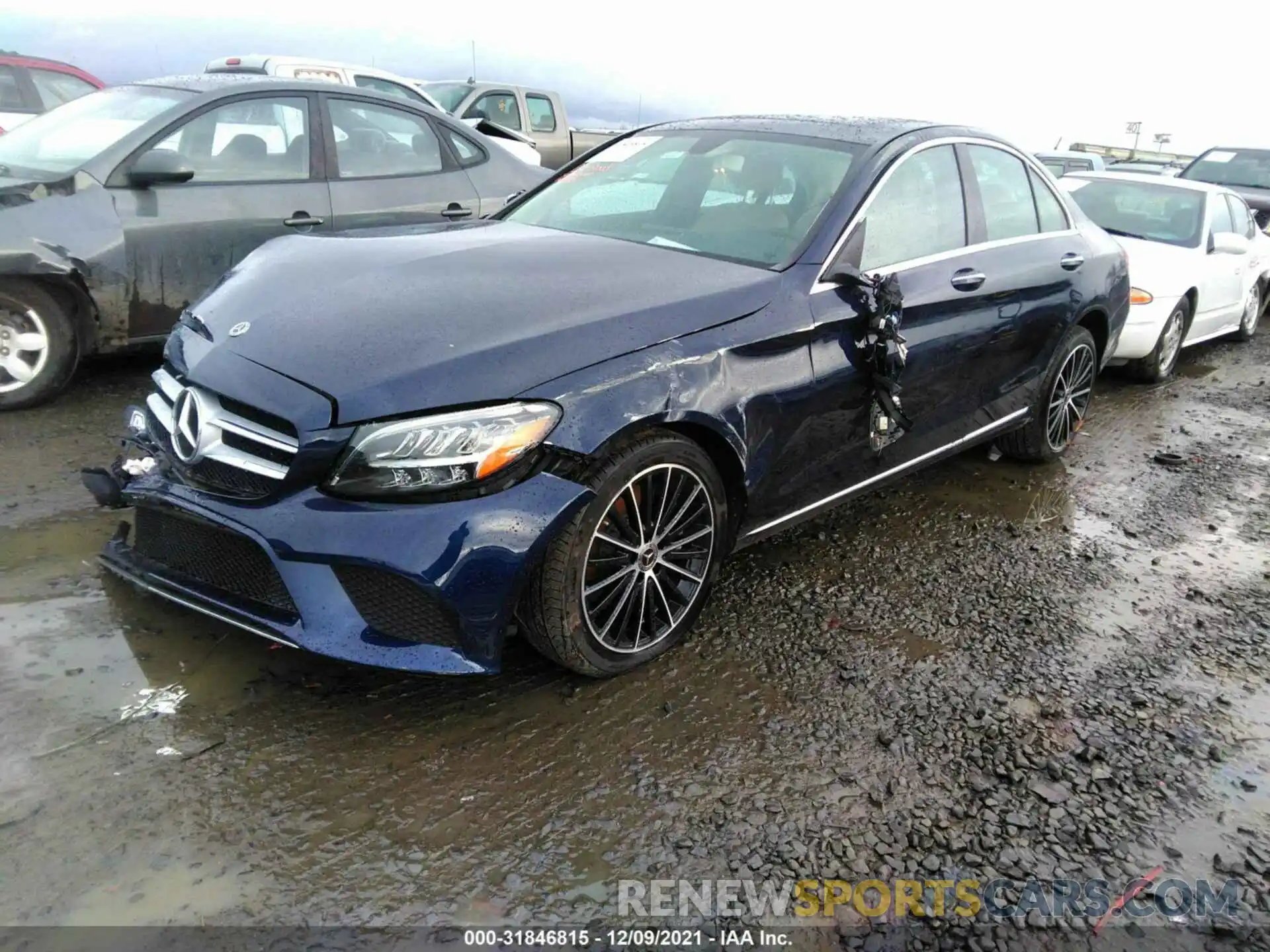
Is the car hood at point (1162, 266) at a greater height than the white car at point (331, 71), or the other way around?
the white car at point (331, 71)

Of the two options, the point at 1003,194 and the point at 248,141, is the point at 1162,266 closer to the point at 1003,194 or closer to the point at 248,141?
the point at 1003,194

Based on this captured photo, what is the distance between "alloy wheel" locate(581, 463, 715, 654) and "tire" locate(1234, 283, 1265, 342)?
838 cm

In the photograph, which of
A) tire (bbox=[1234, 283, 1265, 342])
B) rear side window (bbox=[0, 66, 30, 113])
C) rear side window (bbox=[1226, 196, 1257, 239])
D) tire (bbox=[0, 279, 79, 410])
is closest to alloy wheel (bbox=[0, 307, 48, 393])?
tire (bbox=[0, 279, 79, 410])

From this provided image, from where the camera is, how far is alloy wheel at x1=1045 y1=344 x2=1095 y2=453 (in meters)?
4.80

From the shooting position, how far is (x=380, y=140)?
560 cm

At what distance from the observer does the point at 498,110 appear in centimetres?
1279

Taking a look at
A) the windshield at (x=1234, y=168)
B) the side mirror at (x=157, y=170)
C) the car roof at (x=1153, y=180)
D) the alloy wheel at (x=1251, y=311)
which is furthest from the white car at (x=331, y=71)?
the windshield at (x=1234, y=168)

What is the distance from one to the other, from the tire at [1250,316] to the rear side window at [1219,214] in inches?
44.1

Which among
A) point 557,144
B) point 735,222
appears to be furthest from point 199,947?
point 557,144

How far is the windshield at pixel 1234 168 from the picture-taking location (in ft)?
44.1

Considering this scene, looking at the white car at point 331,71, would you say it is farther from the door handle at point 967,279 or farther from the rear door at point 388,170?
the door handle at point 967,279

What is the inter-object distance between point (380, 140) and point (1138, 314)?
5.40 m

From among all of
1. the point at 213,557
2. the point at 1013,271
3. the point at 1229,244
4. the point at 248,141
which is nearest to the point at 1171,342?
the point at 1229,244

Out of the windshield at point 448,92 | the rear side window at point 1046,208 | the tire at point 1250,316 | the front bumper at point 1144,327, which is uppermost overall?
the windshield at point 448,92
